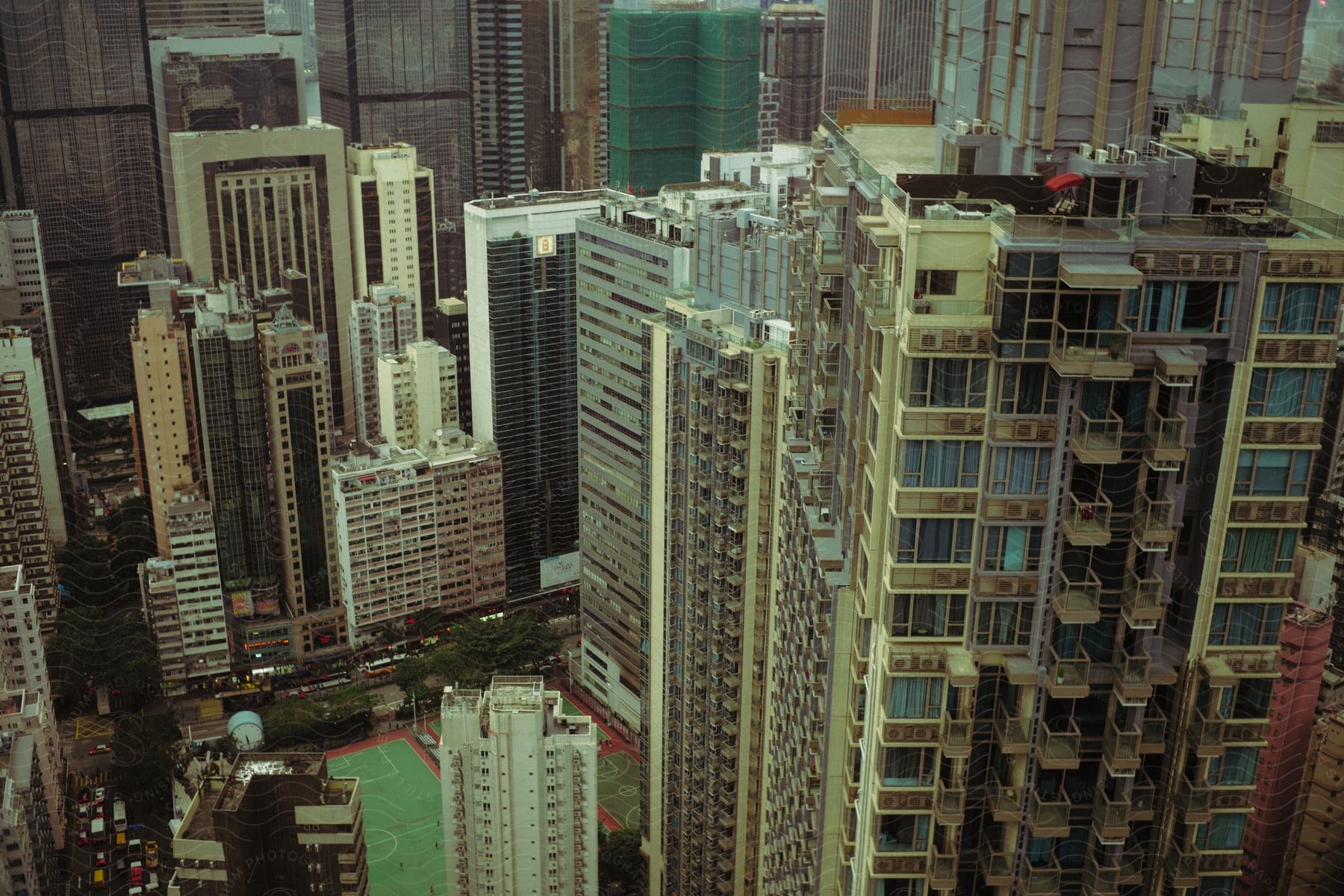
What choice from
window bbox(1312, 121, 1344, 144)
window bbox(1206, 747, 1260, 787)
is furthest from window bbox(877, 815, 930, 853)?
window bbox(1312, 121, 1344, 144)

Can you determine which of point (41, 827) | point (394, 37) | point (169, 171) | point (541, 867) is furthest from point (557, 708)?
point (394, 37)

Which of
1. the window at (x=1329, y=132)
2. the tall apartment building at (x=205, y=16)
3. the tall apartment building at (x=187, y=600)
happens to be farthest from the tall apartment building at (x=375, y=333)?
the window at (x=1329, y=132)

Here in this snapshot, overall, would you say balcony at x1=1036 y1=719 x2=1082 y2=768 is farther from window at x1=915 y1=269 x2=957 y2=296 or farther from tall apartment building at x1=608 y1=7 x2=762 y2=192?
tall apartment building at x1=608 y1=7 x2=762 y2=192

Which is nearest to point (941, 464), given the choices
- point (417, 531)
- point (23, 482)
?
point (23, 482)

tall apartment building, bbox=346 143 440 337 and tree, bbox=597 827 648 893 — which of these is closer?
tree, bbox=597 827 648 893

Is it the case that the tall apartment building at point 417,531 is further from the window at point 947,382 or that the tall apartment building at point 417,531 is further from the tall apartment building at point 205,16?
the window at point 947,382

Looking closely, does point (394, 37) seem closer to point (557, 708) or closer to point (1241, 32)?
point (557, 708)
